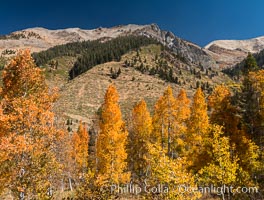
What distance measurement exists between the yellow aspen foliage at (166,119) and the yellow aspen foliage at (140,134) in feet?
5.83

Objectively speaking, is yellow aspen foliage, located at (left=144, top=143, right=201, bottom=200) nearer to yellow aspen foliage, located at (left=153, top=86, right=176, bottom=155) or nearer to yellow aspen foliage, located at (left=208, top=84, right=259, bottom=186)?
yellow aspen foliage, located at (left=208, top=84, right=259, bottom=186)

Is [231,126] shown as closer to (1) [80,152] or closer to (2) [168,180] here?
(2) [168,180]

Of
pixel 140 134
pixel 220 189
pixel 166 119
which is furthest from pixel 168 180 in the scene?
pixel 140 134

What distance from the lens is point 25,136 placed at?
1739 cm

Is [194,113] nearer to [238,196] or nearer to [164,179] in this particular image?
[238,196]

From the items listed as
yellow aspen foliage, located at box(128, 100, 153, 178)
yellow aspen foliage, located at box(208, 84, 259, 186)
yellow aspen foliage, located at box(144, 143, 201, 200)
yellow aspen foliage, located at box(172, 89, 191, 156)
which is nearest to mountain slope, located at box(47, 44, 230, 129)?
yellow aspen foliage, located at box(128, 100, 153, 178)

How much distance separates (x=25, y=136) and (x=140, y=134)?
25273 mm

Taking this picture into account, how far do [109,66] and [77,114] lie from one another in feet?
269

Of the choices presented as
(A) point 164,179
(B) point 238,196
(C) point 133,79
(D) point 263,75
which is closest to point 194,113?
(D) point 263,75

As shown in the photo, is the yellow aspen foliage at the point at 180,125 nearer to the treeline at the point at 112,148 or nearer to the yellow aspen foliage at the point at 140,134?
the treeline at the point at 112,148

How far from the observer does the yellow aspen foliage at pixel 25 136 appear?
16.7m

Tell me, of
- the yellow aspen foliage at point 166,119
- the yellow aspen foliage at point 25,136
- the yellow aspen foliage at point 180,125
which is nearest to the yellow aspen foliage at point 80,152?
the yellow aspen foliage at point 166,119

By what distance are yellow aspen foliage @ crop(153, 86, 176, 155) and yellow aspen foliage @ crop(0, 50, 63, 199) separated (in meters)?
22.4

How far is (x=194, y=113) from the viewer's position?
3700cm
